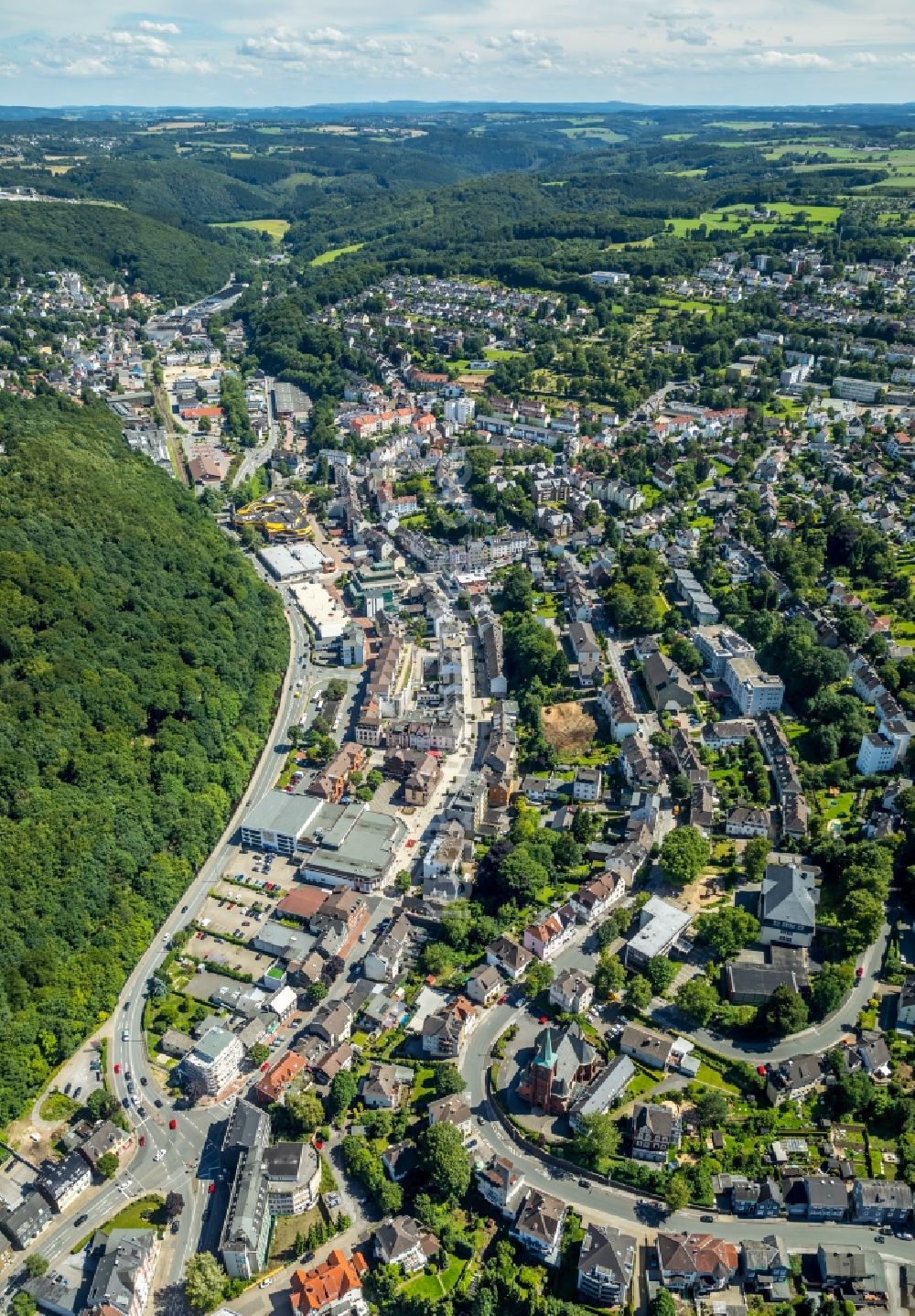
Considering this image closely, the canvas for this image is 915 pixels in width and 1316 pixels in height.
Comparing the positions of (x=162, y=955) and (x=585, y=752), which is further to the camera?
(x=585, y=752)

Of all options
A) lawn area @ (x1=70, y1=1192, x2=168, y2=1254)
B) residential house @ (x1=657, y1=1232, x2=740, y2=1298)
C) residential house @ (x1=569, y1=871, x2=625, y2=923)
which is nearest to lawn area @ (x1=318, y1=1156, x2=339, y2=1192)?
lawn area @ (x1=70, y1=1192, x2=168, y2=1254)

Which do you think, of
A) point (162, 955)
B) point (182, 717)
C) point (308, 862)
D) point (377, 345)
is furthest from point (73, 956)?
point (377, 345)

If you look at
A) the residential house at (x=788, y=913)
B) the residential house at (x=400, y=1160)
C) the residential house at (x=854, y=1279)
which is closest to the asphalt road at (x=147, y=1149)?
the residential house at (x=400, y=1160)

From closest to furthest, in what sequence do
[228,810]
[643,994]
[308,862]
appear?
[643,994] < [308,862] < [228,810]

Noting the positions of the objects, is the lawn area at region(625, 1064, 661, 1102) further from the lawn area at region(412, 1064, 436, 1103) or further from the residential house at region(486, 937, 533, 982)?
the lawn area at region(412, 1064, 436, 1103)

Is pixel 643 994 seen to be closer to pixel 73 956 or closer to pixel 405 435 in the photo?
pixel 73 956

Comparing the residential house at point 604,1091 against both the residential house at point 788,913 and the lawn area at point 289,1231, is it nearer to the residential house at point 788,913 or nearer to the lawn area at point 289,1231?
the lawn area at point 289,1231
